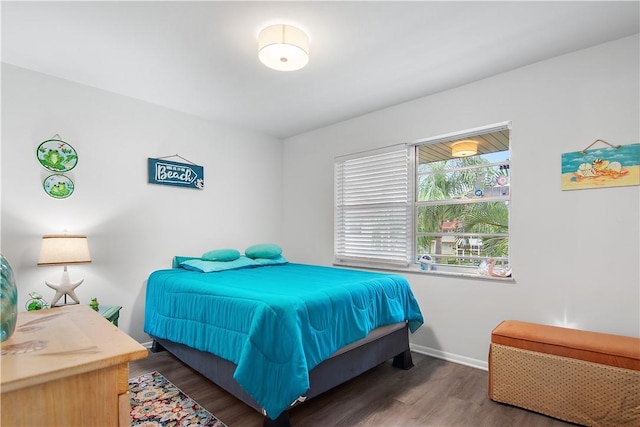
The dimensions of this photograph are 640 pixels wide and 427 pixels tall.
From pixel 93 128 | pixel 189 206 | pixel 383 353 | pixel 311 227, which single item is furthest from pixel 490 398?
pixel 93 128

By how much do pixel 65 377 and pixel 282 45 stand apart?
79.1 inches

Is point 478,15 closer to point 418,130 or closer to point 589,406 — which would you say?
point 418,130

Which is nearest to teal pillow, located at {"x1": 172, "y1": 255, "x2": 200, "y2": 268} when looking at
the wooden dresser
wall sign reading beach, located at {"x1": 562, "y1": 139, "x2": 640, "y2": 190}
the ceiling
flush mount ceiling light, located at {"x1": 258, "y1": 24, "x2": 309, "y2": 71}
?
the ceiling

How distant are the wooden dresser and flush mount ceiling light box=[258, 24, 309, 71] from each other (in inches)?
73.1

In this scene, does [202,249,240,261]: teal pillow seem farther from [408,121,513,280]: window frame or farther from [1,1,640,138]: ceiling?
[408,121,513,280]: window frame

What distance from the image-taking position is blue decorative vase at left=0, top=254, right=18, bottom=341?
2.66 feet

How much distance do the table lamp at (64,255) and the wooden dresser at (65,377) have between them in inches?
78.4

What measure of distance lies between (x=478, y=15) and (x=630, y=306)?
219cm

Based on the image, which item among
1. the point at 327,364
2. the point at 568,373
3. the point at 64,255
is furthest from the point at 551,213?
the point at 64,255

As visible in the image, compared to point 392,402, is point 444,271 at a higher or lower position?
higher

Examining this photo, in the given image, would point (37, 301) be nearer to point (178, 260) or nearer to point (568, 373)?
point (178, 260)

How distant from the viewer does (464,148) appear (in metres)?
3.18

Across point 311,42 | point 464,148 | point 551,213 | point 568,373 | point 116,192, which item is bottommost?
point 568,373

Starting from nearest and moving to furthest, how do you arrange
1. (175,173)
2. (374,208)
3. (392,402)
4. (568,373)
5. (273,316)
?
1. (273,316)
2. (568,373)
3. (392,402)
4. (175,173)
5. (374,208)
